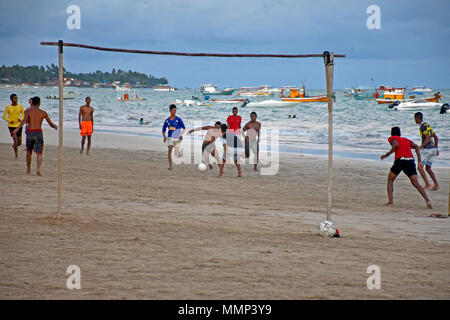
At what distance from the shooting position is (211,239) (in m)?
6.06

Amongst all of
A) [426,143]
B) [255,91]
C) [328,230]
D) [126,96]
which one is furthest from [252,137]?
[255,91]

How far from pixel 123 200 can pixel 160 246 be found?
295 cm

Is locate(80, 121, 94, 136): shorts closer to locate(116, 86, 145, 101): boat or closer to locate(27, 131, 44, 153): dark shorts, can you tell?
locate(27, 131, 44, 153): dark shorts

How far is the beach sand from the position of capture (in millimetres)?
4426

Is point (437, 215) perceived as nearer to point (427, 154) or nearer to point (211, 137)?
point (427, 154)

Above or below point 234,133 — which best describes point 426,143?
below

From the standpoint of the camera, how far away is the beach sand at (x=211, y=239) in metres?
4.43

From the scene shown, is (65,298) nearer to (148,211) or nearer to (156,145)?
(148,211)

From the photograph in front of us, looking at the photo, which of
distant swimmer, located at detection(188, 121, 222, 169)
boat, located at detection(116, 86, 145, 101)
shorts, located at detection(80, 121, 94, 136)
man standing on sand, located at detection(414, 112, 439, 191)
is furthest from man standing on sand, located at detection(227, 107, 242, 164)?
boat, located at detection(116, 86, 145, 101)

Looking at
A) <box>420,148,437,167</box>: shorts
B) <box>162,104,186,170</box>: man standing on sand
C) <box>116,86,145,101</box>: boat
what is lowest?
<box>420,148,437,167</box>: shorts

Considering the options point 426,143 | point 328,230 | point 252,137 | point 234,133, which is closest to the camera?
point 328,230

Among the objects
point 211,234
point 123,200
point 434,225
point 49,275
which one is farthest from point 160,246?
point 434,225

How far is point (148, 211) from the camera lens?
7.61 metres
